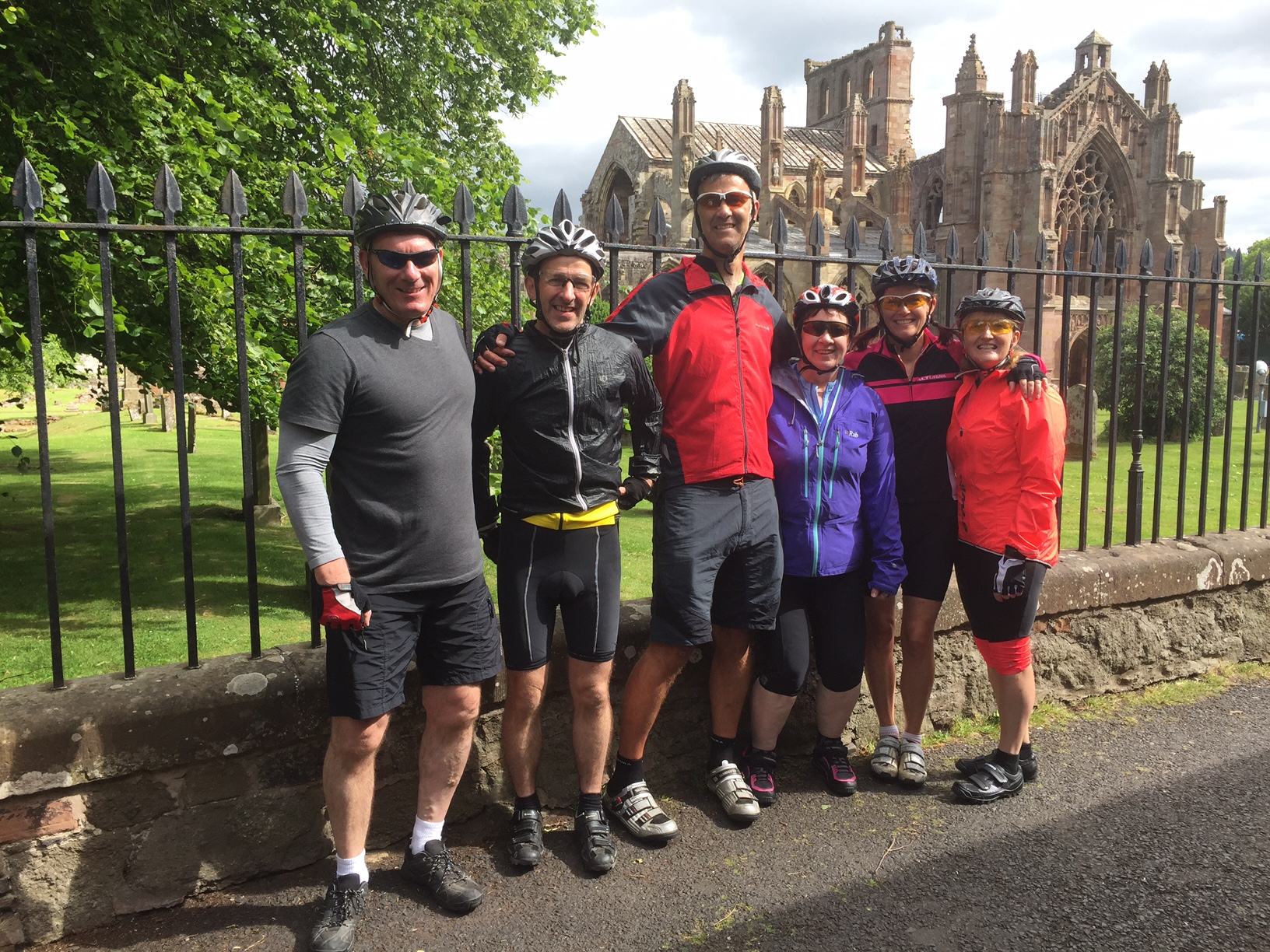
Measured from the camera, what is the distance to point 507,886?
310 centimetres

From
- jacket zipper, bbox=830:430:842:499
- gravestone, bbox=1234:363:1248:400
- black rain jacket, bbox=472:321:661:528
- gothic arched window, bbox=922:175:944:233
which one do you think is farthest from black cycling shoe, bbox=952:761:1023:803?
gothic arched window, bbox=922:175:944:233

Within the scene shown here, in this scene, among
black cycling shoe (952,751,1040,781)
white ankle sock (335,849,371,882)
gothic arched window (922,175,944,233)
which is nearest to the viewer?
white ankle sock (335,849,371,882)

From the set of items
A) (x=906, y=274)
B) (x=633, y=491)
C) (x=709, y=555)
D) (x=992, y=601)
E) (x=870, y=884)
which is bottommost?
(x=870, y=884)

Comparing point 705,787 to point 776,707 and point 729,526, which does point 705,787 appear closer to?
point 776,707

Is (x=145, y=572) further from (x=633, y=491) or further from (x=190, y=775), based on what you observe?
(x=633, y=491)

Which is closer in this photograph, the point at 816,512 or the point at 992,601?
the point at 816,512

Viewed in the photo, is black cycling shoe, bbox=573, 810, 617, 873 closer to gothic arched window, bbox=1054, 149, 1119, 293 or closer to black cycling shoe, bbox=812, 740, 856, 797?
black cycling shoe, bbox=812, 740, 856, 797

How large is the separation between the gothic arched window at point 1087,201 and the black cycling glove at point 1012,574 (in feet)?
145

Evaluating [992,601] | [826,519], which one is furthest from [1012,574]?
[826,519]

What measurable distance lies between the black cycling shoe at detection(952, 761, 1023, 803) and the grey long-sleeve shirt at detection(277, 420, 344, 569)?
100 inches

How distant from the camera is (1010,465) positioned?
355cm

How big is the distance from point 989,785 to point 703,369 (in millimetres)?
1975

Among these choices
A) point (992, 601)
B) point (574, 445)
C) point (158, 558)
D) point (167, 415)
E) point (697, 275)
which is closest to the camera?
point (574, 445)

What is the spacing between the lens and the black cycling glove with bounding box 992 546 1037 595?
139 inches
